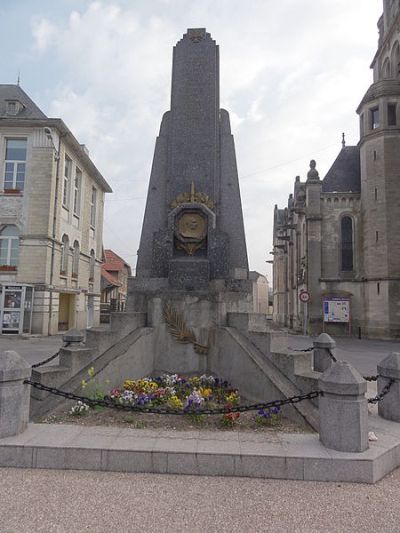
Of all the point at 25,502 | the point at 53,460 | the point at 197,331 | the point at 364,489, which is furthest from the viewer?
the point at 197,331

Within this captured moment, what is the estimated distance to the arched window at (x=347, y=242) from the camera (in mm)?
28453

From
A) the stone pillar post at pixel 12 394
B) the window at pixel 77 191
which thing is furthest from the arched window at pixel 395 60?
the stone pillar post at pixel 12 394

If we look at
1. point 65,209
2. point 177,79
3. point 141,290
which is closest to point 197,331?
point 141,290

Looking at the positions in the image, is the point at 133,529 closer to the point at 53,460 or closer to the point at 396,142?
the point at 53,460

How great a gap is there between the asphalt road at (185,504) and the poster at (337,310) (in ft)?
78.7

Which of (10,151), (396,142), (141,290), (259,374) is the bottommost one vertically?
(259,374)

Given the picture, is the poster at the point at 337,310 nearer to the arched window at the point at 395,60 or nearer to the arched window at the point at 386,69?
the arched window at the point at 395,60

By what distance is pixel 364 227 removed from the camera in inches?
1078

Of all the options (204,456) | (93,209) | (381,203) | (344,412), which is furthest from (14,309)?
(381,203)

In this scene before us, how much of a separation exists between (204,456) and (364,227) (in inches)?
1059

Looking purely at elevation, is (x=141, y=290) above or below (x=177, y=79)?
below

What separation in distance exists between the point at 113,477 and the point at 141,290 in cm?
491

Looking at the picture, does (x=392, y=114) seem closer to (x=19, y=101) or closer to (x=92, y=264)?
(x=19, y=101)

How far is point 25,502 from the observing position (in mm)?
3297
